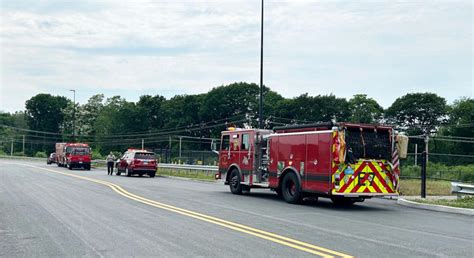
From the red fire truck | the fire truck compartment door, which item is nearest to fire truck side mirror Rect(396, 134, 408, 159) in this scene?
the fire truck compartment door

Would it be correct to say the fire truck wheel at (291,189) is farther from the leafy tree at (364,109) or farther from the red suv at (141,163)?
the leafy tree at (364,109)

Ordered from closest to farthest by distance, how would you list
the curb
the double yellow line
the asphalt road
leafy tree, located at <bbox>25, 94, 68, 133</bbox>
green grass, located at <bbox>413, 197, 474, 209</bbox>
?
the double yellow line < the asphalt road < the curb < green grass, located at <bbox>413, 197, 474, 209</bbox> < leafy tree, located at <bbox>25, 94, 68, 133</bbox>

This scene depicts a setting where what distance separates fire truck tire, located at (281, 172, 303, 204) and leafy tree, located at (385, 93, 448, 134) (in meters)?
→ 59.9

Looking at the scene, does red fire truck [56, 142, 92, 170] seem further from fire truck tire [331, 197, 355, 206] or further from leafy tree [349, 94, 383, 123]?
leafy tree [349, 94, 383, 123]

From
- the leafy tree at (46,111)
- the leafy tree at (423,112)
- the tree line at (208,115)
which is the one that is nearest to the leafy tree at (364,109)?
the tree line at (208,115)

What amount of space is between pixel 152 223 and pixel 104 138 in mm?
102353

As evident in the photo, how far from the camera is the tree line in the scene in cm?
7319

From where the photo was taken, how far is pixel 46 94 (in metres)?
121

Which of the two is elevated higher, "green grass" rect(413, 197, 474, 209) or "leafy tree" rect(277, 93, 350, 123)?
"leafy tree" rect(277, 93, 350, 123)

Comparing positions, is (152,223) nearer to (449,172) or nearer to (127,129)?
(449,172)

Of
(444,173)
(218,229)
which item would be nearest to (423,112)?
(444,173)

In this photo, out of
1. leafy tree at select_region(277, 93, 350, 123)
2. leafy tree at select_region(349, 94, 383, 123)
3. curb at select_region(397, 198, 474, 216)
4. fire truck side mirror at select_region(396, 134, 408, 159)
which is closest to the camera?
curb at select_region(397, 198, 474, 216)

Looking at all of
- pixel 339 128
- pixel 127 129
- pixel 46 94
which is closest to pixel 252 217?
pixel 339 128

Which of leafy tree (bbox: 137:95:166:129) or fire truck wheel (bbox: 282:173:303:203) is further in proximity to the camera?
leafy tree (bbox: 137:95:166:129)
